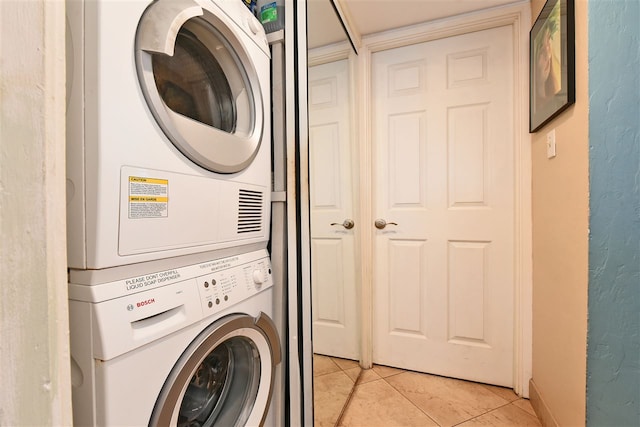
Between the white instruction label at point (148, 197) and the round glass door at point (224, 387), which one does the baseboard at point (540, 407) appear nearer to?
the round glass door at point (224, 387)

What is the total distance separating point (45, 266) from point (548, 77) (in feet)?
5.87

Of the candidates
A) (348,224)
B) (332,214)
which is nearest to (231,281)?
(332,214)

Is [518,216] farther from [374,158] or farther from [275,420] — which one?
[275,420]

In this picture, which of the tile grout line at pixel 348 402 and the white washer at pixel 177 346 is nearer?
the white washer at pixel 177 346

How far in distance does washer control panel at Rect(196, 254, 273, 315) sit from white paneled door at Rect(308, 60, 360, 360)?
331 mm

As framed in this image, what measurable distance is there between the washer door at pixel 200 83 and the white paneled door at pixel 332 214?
1.23 feet

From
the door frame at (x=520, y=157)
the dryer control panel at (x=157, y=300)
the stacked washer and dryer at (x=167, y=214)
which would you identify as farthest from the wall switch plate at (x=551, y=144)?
the dryer control panel at (x=157, y=300)

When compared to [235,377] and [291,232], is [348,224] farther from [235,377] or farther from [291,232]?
[235,377]

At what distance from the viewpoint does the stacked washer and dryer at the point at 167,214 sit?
0.55 metres

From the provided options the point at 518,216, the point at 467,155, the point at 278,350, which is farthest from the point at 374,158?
the point at 278,350

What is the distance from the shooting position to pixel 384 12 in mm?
1750

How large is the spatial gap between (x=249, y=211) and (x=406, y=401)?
141 centimetres

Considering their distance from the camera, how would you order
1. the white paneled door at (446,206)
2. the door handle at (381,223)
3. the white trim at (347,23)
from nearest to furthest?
the white trim at (347,23) → the white paneled door at (446,206) → the door handle at (381,223)

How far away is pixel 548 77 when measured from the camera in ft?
4.44
